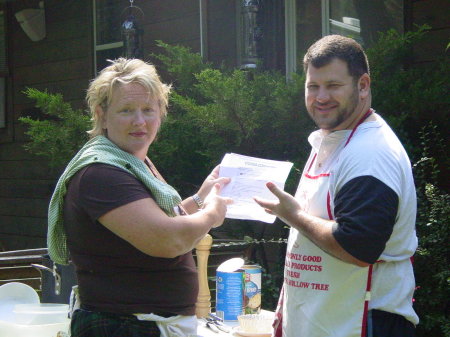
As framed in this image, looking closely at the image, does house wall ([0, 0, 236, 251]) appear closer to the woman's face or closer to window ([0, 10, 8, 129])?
window ([0, 10, 8, 129])

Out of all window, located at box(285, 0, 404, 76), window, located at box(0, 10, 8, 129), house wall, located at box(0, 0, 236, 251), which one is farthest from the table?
window, located at box(0, 10, 8, 129)

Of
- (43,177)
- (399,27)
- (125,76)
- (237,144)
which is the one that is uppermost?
(399,27)

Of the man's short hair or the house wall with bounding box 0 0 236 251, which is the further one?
the house wall with bounding box 0 0 236 251

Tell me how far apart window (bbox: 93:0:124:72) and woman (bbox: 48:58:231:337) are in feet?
18.0

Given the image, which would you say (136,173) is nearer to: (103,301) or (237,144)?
(103,301)

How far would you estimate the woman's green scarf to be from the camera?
2221mm

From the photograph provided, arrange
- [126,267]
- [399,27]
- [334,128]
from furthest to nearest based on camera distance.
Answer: [399,27], [334,128], [126,267]

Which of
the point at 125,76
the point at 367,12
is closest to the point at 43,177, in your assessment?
the point at 367,12

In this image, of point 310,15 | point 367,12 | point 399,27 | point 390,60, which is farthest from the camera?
point 310,15

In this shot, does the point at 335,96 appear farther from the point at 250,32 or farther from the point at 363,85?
the point at 250,32

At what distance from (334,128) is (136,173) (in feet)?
2.24

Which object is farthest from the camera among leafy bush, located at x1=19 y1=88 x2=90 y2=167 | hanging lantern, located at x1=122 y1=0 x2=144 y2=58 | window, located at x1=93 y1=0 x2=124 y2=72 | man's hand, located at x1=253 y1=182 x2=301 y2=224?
window, located at x1=93 y1=0 x2=124 y2=72

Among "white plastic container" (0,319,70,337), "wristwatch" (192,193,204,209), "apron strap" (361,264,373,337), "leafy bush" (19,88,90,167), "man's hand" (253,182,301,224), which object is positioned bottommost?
"white plastic container" (0,319,70,337)

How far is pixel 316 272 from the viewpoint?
2244 mm
